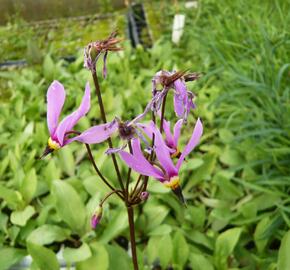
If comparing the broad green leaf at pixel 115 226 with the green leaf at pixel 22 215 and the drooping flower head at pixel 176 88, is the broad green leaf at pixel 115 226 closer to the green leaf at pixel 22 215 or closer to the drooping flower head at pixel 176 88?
the green leaf at pixel 22 215

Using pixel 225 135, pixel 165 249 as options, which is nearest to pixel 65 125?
pixel 165 249

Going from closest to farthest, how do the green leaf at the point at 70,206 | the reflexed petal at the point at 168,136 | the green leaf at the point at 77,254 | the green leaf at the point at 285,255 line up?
1. the reflexed petal at the point at 168,136
2. the green leaf at the point at 285,255
3. the green leaf at the point at 77,254
4. the green leaf at the point at 70,206

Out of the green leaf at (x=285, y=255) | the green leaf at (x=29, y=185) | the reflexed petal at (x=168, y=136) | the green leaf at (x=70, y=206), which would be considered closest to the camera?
the reflexed petal at (x=168, y=136)

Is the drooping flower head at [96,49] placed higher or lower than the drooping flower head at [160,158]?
higher

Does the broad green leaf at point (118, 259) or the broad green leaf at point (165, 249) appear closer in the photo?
the broad green leaf at point (118, 259)

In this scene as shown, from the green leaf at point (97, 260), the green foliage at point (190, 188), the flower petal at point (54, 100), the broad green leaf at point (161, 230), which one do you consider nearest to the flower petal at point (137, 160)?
the flower petal at point (54, 100)

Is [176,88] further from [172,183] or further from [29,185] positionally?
[29,185]

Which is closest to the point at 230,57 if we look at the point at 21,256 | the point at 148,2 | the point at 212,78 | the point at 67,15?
the point at 212,78

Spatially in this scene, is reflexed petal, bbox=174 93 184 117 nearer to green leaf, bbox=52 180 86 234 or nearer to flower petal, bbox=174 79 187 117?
flower petal, bbox=174 79 187 117
